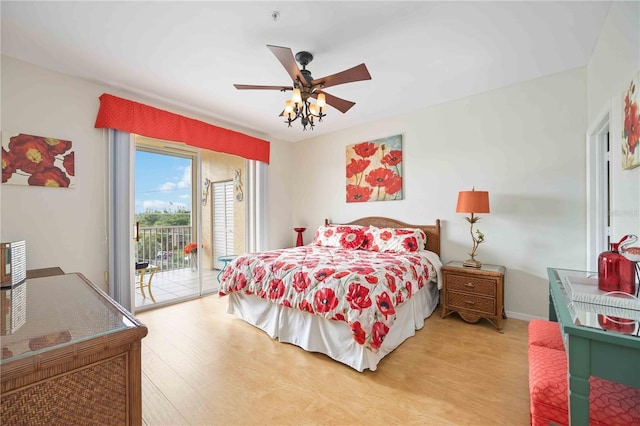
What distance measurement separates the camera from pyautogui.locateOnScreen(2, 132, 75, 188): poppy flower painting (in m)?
2.47

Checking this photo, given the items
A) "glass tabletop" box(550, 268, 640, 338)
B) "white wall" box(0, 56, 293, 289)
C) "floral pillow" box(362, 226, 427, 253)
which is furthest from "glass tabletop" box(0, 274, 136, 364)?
"floral pillow" box(362, 226, 427, 253)

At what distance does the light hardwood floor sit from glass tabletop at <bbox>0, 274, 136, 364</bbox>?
1020 mm

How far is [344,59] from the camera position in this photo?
2537 millimetres

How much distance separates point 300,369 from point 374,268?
1.01 metres

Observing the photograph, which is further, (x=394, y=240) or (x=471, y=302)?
(x=394, y=240)

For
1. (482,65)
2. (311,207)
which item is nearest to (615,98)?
(482,65)

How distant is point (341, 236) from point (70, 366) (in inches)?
136

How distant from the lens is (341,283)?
220 centimetres

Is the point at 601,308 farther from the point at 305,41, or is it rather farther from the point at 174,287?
the point at 174,287

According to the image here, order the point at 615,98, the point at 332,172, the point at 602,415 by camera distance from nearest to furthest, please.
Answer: the point at 602,415 → the point at 615,98 → the point at 332,172

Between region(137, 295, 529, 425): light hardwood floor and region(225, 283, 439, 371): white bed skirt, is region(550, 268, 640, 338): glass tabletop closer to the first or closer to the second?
region(137, 295, 529, 425): light hardwood floor

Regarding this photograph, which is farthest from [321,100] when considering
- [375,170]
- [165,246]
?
[165,246]

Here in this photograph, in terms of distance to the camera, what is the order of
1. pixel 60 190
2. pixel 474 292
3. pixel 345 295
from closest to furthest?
pixel 345 295
pixel 60 190
pixel 474 292

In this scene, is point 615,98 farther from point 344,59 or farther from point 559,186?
point 344,59
